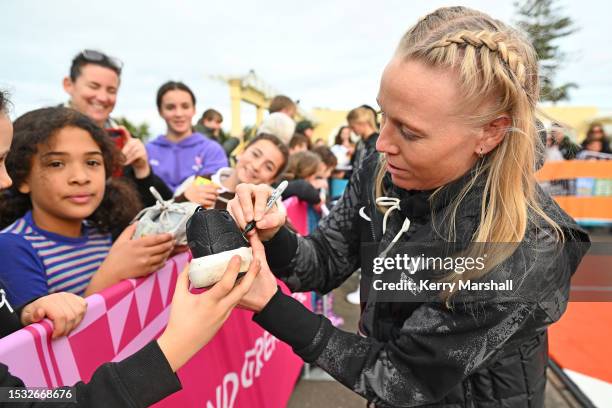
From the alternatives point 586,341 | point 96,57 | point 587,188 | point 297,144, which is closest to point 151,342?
point 96,57

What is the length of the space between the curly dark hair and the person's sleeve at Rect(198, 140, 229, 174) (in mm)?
1415

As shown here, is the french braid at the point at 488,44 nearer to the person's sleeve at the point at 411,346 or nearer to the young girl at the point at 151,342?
the person's sleeve at the point at 411,346

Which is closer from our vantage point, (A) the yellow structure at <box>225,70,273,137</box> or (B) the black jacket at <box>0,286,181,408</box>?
(B) the black jacket at <box>0,286,181,408</box>

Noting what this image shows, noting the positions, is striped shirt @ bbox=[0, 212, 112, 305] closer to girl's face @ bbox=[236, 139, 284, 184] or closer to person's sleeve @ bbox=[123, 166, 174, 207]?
person's sleeve @ bbox=[123, 166, 174, 207]

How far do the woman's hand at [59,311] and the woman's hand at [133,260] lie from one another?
31 centimetres

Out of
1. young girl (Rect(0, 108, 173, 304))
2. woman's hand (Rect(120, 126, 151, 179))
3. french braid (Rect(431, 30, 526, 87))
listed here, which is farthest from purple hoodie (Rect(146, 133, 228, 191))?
french braid (Rect(431, 30, 526, 87))

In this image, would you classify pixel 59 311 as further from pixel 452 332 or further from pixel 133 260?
pixel 452 332

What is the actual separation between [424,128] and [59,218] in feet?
5.07

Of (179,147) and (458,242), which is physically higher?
(179,147)

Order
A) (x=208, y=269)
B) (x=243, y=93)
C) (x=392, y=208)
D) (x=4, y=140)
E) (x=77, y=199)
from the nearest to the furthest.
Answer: (x=208, y=269) → (x=4, y=140) → (x=392, y=208) → (x=77, y=199) → (x=243, y=93)

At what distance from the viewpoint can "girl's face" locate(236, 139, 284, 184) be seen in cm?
317

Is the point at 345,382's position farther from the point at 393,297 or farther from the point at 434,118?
the point at 434,118

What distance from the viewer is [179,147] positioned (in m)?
3.67

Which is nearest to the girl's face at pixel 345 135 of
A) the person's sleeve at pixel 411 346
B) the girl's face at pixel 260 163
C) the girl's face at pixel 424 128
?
the girl's face at pixel 260 163
